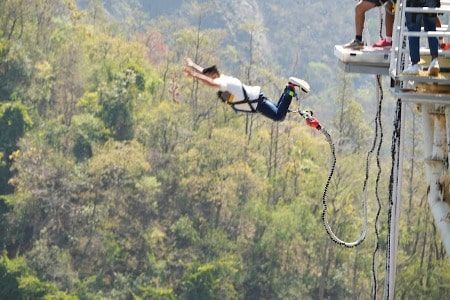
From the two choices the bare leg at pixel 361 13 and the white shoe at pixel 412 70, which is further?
the bare leg at pixel 361 13

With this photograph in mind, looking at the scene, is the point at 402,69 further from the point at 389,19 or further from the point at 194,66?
the point at 194,66

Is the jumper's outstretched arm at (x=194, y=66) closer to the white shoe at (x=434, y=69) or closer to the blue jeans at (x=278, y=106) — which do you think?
the blue jeans at (x=278, y=106)

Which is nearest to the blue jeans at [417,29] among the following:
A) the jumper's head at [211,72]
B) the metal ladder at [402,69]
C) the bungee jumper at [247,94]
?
the metal ladder at [402,69]

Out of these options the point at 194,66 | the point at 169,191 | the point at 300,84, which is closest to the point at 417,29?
the point at 300,84

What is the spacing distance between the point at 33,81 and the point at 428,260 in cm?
1647

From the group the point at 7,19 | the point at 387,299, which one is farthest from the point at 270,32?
the point at 387,299

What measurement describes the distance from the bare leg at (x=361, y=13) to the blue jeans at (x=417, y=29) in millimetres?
1011

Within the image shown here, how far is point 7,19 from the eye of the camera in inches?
1463

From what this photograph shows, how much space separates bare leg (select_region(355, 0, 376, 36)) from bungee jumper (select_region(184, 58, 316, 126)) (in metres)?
0.72

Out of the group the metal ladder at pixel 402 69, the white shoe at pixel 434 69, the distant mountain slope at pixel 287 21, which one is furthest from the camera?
the distant mountain slope at pixel 287 21

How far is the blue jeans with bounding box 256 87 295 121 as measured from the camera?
7166mm

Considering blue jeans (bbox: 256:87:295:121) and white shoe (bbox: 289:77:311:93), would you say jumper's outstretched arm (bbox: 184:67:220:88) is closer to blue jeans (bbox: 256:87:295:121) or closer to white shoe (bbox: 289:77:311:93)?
blue jeans (bbox: 256:87:295:121)

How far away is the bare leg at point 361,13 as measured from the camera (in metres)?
7.49

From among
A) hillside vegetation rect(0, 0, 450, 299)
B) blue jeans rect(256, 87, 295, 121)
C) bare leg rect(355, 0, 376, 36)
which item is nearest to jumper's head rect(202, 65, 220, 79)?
blue jeans rect(256, 87, 295, 121)
